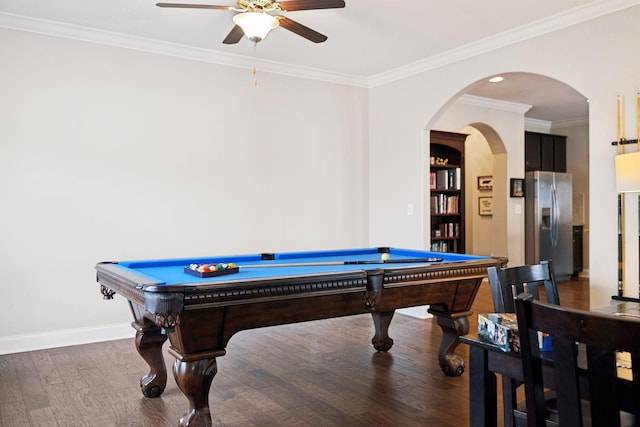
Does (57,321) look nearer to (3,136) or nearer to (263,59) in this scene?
(3,136)

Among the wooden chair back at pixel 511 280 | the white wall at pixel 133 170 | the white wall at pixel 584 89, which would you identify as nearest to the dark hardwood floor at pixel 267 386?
the white wall at pixel 133 170

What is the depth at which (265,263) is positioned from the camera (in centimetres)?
327

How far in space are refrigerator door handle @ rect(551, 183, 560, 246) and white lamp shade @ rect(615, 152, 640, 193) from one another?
4.41m

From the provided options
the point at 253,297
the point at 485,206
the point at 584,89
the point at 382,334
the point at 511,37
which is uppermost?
the point at 511,37

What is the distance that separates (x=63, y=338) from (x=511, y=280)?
12.1 ft

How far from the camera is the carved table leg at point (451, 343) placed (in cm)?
329

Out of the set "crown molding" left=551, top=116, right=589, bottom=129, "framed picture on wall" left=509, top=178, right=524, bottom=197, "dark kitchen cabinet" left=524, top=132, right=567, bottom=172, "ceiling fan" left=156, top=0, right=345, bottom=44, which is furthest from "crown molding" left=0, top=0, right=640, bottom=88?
"crown molding" left=551, top=116, right=589, bottom=129

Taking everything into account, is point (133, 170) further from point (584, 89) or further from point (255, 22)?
point (584, 89)

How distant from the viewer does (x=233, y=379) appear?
10.8ft

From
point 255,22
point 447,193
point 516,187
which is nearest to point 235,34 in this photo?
point 255,22

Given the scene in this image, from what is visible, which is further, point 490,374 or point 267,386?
point 267,386

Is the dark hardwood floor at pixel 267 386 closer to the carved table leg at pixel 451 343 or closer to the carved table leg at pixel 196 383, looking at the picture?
the carved table leg at pixel 451 343

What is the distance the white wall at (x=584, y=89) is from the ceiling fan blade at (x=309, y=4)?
198 cm

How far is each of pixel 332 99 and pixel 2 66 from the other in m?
3.15
